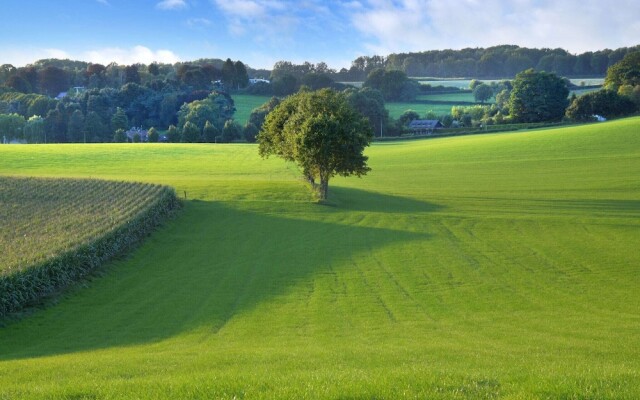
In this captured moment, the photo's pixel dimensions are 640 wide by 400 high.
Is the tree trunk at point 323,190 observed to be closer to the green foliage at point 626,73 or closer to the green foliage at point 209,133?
the green foliage at point 209,133

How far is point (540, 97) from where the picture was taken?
11838cm

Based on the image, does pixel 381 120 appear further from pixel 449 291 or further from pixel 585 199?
pixel 449 291

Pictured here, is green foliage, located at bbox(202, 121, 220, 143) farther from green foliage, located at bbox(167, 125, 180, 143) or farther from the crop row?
the crop row

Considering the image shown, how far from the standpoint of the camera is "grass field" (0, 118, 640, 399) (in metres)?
10.8

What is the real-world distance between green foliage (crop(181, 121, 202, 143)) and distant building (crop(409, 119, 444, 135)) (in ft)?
128

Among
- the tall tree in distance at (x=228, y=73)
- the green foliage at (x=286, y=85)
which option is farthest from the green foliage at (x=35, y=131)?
the tall tree in distance at (x=228, y=73)

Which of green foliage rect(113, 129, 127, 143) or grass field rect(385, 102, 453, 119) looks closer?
green foliage rect(113, 129, 127, 143)

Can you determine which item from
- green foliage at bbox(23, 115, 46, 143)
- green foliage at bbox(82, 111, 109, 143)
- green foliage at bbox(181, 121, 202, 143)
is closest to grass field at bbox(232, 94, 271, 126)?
green foliage at bbox(181, 121, 202, 143)

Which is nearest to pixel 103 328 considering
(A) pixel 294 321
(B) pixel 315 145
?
(A) pixel 294 321

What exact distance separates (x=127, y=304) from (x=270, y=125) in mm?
33864

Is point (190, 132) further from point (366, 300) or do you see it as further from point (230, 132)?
point (366, 300)

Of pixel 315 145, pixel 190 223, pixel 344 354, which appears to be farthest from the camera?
pixel 315 145

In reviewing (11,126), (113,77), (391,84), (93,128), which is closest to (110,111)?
(93,128)

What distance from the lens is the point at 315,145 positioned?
51.1 m
